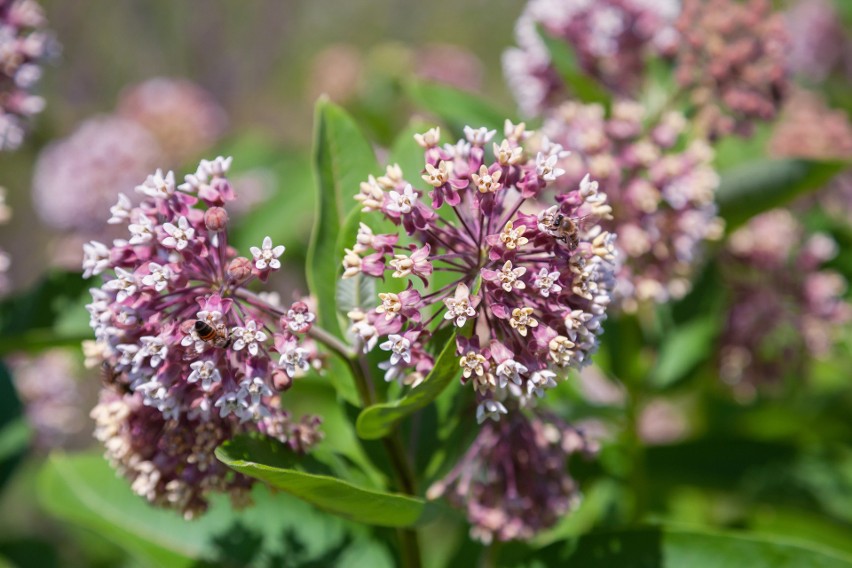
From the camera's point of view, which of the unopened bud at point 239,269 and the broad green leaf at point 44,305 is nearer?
the unopened bud at point 239,269

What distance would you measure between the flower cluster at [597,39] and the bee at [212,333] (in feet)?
5.73

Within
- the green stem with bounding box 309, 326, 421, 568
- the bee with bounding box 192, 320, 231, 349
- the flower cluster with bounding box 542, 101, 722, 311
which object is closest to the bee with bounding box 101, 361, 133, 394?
the bee with bounding box 192, 320, 231, 349

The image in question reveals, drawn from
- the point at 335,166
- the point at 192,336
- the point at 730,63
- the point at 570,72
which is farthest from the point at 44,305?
the point at 730,63

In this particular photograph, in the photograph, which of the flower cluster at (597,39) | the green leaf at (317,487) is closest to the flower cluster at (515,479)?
the green leaf at (317,487)

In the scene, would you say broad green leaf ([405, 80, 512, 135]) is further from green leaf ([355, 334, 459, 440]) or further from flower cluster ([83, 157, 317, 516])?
green leaf ([355, 334, 459, 440])

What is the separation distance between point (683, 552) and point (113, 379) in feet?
4.37

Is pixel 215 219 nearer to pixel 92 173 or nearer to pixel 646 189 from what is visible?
pixel 646 189

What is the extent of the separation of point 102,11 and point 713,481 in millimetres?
8177

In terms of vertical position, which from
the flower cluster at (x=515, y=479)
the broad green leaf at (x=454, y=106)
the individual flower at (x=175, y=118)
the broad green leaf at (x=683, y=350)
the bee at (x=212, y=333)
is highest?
the individual flower at (x=175, y=118)

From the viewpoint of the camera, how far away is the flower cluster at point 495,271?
5.17 feet

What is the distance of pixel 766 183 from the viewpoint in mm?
2631

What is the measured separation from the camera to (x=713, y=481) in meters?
3.12

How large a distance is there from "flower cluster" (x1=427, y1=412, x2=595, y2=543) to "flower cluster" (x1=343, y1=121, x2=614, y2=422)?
0.87ft

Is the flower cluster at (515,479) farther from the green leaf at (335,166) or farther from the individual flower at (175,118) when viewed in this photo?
the individual flower at (175,118)
